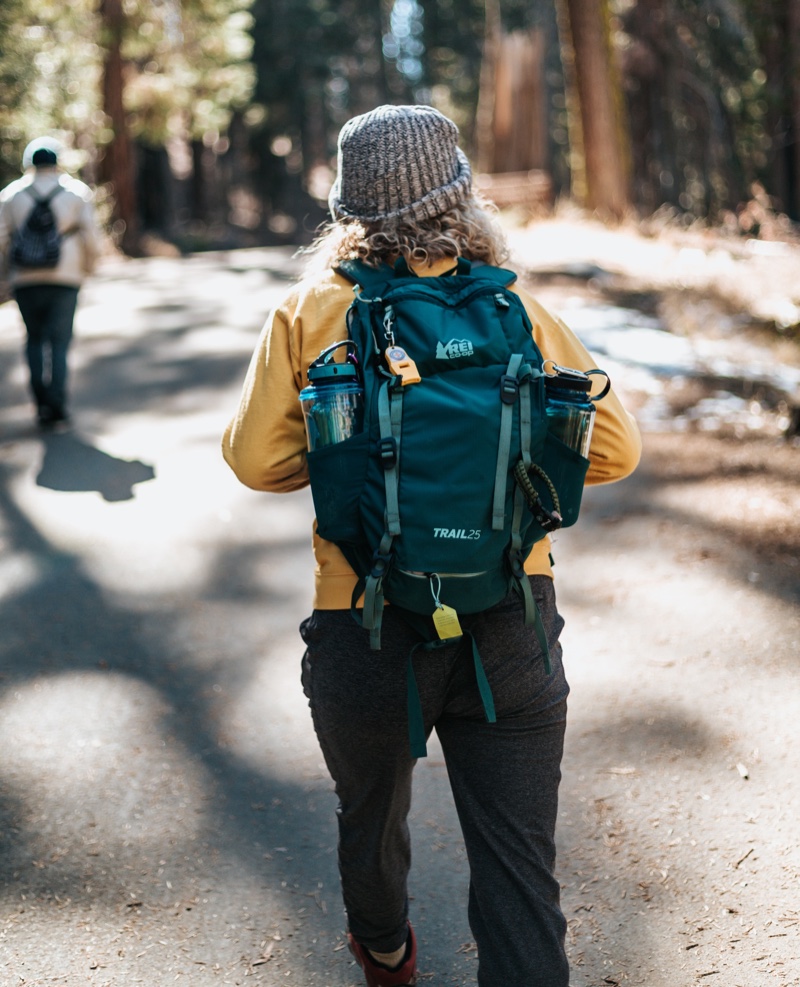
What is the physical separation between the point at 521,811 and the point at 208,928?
1.39 metres

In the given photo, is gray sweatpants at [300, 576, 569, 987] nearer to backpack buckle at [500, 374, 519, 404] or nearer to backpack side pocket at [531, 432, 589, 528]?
backpack side pocket at [531, 432, 589, 528]

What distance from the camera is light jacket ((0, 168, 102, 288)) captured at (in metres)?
8.15

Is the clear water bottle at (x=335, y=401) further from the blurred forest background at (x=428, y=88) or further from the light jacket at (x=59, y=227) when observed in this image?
the light jacket at (x=59, y=227)

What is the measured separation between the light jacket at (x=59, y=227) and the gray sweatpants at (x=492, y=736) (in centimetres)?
649

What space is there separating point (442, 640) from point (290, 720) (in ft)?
8.01

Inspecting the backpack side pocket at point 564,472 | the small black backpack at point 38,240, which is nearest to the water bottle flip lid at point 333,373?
the backpack side pocket at point 564,472

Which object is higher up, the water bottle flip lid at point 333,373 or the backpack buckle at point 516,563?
the water bottle flip lid at point 333,373

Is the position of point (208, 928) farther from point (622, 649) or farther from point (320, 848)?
point (622, 649)

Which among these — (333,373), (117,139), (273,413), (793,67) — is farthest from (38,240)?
(117,139)

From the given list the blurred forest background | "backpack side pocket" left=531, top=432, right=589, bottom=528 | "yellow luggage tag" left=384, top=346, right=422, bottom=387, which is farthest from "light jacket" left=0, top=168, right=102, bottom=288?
"backpack side pocket" left=531, top=432, right=589, bottom=528

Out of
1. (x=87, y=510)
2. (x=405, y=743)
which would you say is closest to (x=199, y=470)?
(x=87, y=510)

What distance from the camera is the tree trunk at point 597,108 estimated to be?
16312mm

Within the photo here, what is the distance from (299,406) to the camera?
8.07ft

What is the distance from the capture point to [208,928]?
10.8 feet
